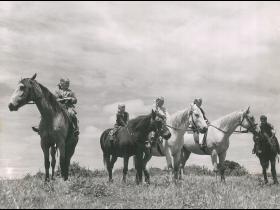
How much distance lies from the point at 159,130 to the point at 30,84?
4.14m

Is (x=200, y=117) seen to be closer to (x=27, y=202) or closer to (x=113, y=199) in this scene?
(x=113, y=199)

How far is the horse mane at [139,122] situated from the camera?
47.1 ft

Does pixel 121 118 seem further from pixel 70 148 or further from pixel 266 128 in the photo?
pixel 266 128

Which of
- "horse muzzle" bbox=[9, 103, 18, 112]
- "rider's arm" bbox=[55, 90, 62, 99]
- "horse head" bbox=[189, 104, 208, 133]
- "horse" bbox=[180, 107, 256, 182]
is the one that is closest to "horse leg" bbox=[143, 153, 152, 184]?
"horse head" bbox=[189, 104, 208, 133]

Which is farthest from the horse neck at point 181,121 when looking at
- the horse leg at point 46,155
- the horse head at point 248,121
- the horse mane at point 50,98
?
the horse leg at point 46,155

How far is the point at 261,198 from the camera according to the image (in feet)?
37.2

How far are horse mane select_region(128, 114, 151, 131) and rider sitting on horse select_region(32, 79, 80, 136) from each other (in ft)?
5.68

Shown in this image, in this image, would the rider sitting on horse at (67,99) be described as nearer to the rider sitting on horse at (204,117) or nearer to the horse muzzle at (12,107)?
the horse muzzle at (12,107)

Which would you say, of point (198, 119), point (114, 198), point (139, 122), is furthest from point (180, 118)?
point (114, 198)

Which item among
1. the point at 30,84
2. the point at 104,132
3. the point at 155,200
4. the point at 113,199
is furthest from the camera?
the point at 104,132

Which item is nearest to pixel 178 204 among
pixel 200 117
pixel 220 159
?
pixel 200 117

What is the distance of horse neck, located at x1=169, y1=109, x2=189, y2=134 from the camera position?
1555 centimetres

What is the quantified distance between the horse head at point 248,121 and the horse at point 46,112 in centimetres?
709

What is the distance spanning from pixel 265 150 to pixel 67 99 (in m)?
8.07
